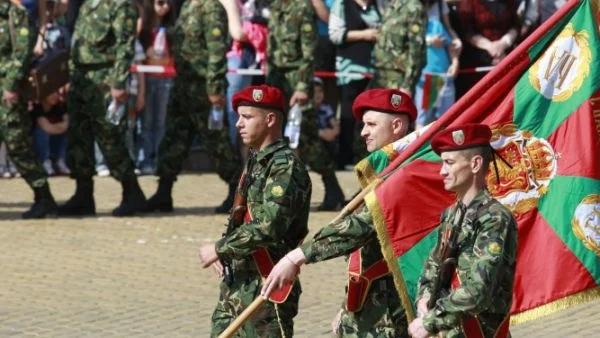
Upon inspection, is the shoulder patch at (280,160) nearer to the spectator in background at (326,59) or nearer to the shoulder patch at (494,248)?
the shoulder patch at (494,248)

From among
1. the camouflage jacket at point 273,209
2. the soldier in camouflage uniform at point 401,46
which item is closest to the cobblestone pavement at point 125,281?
the soldier in camouflage uniform at point 401,46

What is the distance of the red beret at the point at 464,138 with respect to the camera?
6875 millimetres

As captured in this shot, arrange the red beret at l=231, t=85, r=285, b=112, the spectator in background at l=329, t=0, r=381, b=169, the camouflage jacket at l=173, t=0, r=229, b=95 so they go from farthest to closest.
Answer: the spectator in background at l=329, t=0, r=381, b=169 < the camouflage jacket at l=173, t=0, r=229, b=95 < the red beret at l=231, t=85, r=285, b=112

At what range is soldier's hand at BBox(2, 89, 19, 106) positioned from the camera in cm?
1551

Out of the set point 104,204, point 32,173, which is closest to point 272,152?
point 32,173

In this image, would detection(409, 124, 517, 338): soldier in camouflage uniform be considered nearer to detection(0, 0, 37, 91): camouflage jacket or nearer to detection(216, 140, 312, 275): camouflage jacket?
detection(216, 140, 312, 275): camouflage jacket

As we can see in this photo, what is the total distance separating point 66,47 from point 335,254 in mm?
11041

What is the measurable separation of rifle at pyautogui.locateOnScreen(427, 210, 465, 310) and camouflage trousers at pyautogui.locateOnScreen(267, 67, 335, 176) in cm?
933

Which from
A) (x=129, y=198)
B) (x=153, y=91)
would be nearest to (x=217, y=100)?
(x=129, y=198)

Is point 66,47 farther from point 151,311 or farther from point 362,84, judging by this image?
point 151,311

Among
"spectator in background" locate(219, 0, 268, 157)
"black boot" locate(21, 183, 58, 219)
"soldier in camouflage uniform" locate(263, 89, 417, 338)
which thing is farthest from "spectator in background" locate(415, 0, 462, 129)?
"soldier in camouflage uniform" locate(263, 89, 417, 338)

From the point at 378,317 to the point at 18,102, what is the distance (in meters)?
8.31

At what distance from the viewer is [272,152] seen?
820 centimetres

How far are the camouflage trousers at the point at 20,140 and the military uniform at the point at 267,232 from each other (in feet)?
Answer: 25.3
